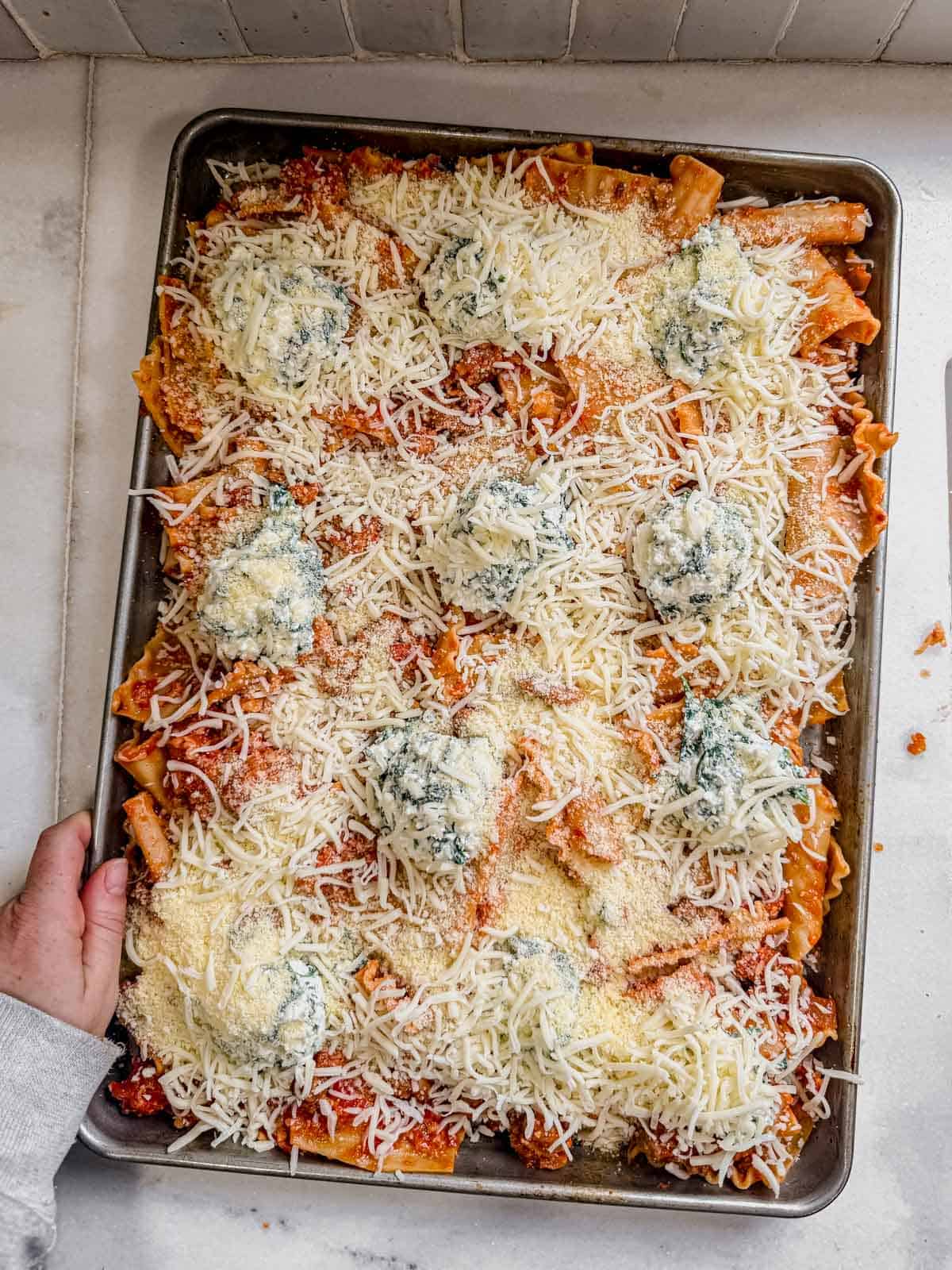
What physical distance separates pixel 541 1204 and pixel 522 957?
82cm

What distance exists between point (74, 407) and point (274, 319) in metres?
0.77

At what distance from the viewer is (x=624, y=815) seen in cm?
239

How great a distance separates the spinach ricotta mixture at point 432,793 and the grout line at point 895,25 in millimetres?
2204

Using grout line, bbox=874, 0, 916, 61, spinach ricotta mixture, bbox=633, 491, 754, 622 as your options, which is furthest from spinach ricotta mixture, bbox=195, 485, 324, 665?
grout line, bbox=874, 0, 916, 61

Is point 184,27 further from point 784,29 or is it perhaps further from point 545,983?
point 545,983

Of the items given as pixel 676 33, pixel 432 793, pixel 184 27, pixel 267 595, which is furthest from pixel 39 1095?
pixel 676 33

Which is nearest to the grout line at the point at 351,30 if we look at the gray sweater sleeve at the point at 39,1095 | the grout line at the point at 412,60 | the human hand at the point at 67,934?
the grout line at the point at 412,60

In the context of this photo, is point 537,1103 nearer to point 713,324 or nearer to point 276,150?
point 713,324

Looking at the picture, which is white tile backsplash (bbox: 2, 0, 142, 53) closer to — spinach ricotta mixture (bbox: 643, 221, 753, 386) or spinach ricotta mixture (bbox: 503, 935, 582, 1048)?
spinach ricotta mixture (bbox: 643, 221, 753, 386)

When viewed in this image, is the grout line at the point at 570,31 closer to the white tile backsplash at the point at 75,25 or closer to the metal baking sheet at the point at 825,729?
the metal baking sheet at the point at 825,729

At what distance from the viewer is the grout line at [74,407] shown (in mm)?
2766

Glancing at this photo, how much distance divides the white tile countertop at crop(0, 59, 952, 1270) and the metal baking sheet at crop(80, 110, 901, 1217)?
0.33 metres

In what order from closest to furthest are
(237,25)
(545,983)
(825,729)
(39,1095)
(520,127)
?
(39,1095)
(545,983)
(825,729)
(237,25)
(520,127)

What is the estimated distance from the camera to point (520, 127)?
281 centimetres
